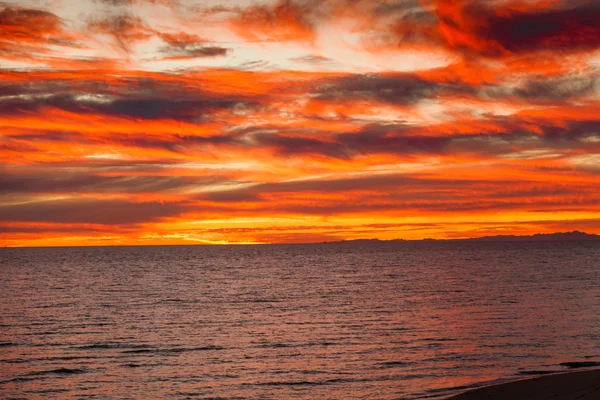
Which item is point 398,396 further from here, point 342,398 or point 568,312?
point 568,312

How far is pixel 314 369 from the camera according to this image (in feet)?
111

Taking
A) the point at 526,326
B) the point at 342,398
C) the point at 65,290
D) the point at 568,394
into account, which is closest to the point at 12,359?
the point at 342,398

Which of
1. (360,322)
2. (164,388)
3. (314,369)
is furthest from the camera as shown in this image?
(360,322)

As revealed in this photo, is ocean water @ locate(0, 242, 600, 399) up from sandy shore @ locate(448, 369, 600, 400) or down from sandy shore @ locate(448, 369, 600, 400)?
down

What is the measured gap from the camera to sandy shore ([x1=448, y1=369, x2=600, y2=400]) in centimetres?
2458

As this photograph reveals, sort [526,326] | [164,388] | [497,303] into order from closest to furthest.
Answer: [164,388] < [526,326] < [497,303]

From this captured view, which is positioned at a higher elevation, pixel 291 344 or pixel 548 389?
pixel 548 389

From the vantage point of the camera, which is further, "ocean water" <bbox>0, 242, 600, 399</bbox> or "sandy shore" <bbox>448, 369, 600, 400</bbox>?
"ocean water" <bbox>0, 242, 600, 399</bbox>

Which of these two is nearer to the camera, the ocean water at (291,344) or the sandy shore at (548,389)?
the sandy shore at (548,389)

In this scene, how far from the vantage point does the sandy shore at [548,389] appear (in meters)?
24.6

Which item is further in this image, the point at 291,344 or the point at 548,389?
the point at 291,344

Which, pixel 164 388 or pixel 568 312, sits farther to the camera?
pixel 568 312

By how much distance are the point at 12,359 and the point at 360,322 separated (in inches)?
1044

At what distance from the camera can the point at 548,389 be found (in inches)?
1040
